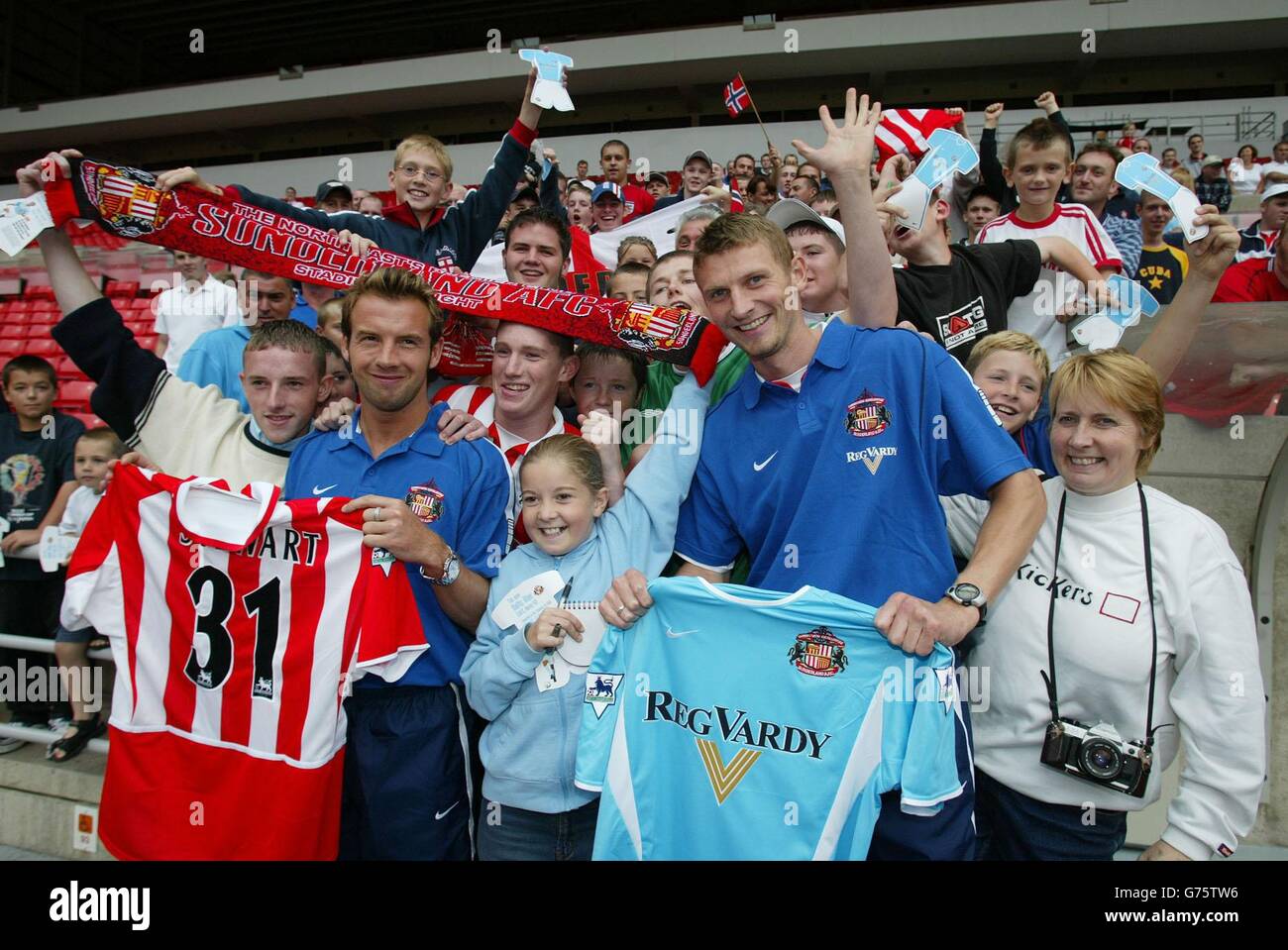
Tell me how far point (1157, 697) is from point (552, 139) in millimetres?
21711

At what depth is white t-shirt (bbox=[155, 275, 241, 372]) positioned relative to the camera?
5559 mm

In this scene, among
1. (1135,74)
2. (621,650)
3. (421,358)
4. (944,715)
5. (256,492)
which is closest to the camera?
(944,715)

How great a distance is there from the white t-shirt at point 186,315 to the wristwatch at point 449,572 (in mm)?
4043

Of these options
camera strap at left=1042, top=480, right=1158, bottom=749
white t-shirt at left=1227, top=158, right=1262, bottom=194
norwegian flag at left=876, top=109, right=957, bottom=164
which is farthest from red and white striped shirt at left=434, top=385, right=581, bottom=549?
white t-shirt at left=1227, top=158, right=1262, bottom=194

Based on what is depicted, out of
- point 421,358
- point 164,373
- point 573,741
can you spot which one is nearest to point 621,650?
point 573,741

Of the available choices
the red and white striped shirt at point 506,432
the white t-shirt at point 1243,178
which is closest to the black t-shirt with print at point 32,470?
the red and white striped shirt at point 506,432

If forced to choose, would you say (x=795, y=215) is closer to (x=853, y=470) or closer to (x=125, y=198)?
(x=853, y=470)

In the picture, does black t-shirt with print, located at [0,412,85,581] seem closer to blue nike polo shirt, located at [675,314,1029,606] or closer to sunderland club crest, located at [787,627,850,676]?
blue nike polo shirt, located at [675,314,1029,606]

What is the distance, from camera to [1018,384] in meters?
2.54

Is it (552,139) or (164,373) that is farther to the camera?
(552,139)

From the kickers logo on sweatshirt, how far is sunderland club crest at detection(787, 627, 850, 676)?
160 millimetres

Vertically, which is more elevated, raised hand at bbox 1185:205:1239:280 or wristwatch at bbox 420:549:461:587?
raised hand at bbox 1185:205:1239:280
